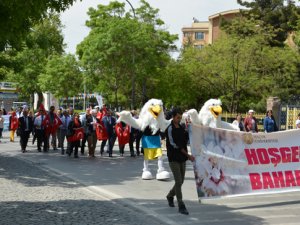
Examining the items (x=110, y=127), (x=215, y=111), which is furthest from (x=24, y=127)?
(x=215, y=111)

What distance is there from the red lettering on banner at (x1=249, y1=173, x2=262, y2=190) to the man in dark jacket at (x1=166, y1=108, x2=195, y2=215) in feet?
4.84

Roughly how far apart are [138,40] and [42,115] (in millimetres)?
13452

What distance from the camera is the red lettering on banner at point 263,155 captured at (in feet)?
31.5

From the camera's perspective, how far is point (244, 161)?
9.51 m

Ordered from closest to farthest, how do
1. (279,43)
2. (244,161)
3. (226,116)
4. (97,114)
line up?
(244,161), (97,114), (226,116), (279,43)

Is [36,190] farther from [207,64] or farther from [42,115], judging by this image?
[207,64]

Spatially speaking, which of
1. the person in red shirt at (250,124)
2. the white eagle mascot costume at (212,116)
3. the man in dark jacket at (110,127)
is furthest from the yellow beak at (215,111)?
the person in red shirt at (250,124)

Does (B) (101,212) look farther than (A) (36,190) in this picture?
No

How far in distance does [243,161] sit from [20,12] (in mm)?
4852

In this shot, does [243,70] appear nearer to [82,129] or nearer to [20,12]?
[82,129]

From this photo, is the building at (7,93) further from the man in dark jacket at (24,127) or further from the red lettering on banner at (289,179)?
the red lettering on banner at (289,179)

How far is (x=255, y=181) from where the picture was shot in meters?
9.52

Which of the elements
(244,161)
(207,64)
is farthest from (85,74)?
(244,161)

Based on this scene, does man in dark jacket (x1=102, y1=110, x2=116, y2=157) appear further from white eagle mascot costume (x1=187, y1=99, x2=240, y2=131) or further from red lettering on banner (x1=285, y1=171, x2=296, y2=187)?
red lettering on banner (x1=285, y1=171, x2=296, y2=187)
